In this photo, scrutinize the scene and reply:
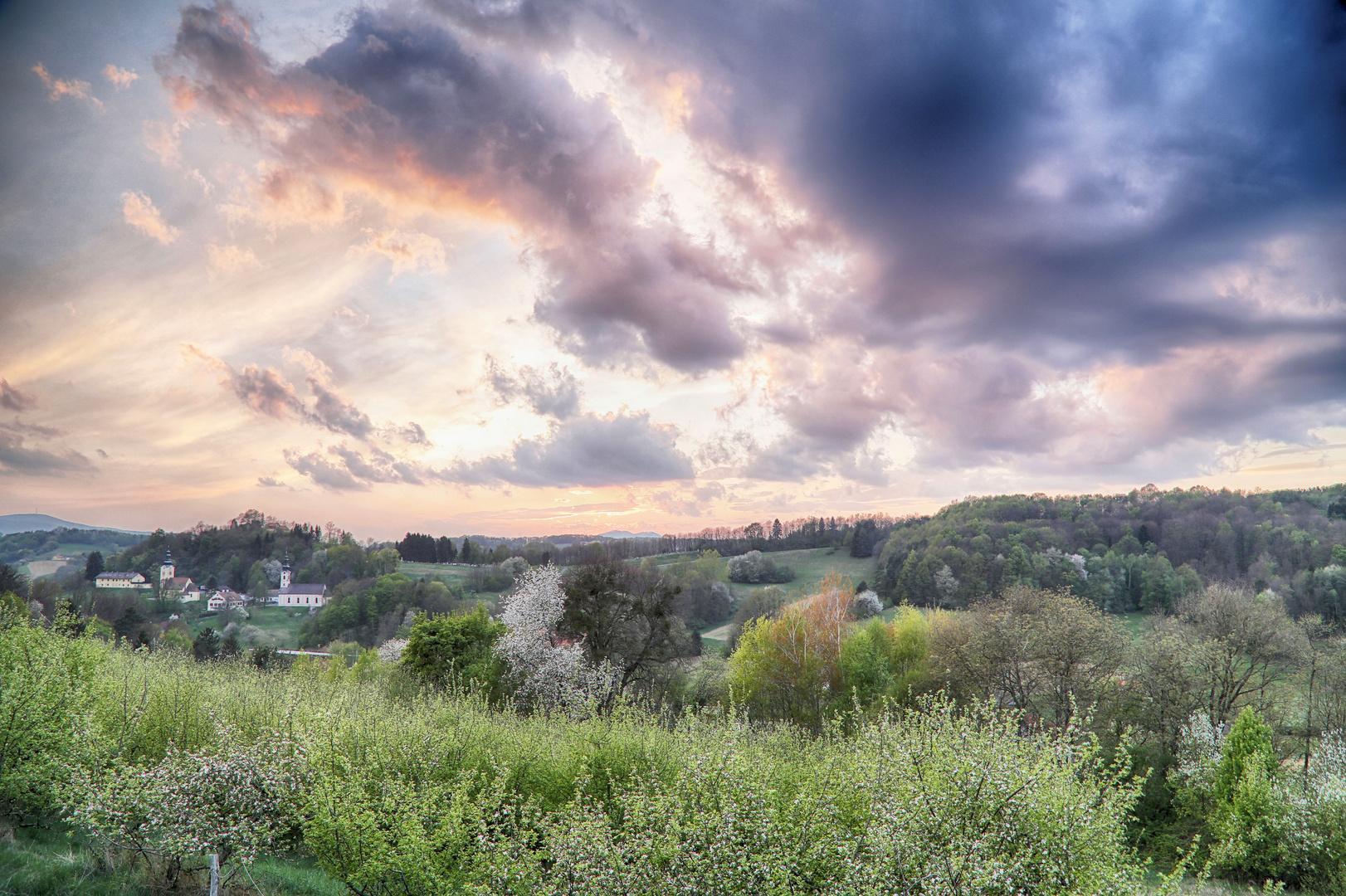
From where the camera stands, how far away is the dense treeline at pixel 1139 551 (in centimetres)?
6341

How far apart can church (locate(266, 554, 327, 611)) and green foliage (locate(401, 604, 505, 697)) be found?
282ft

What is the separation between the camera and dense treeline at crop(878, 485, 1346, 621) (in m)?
63.4

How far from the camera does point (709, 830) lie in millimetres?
9977

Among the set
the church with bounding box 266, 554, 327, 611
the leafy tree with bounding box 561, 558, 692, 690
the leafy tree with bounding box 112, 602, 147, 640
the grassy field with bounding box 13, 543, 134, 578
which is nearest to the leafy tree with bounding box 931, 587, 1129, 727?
the leafy tree with bounding box 561, 558, 692, 690

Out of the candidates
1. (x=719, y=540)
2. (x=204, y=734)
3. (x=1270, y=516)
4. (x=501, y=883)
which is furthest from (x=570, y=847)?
(x=719, y=540)

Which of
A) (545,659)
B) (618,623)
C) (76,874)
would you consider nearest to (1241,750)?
(618,623)

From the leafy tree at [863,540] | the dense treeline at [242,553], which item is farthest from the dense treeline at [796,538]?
the dense treeline at [242,553]

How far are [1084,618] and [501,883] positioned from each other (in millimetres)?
31032

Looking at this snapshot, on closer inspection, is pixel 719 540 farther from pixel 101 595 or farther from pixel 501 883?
pixel 501 883

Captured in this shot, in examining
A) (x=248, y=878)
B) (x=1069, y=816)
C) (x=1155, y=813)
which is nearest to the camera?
(x=1069, y=816)

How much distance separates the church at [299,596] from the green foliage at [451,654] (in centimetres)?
8600

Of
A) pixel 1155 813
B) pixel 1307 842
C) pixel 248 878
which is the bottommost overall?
pixel 1155 813

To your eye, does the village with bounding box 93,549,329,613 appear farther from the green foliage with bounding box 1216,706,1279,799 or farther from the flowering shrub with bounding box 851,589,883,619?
the green foliage with bounding box 1216,706,1279,799

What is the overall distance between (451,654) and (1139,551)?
81650mm
